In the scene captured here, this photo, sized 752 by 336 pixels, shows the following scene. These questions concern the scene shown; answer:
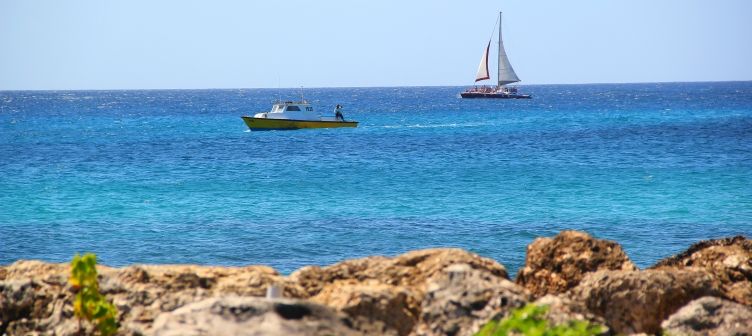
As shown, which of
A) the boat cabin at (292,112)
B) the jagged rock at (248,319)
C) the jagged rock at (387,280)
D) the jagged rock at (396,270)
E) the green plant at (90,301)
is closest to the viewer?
the jagged rock at (248,319)

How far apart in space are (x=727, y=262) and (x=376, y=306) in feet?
12.9

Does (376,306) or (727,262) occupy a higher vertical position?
(376,306)

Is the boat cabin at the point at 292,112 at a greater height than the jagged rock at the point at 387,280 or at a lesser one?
lesser

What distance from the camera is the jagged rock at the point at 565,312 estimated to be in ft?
22.4

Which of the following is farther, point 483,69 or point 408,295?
point 483,69

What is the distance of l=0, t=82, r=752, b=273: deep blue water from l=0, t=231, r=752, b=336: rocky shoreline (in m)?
12.6

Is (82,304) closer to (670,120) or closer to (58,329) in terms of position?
(58,329)

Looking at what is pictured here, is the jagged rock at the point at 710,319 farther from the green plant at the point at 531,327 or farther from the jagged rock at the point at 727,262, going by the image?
the green plant at the point at 531,327

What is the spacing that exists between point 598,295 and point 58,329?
4478mm

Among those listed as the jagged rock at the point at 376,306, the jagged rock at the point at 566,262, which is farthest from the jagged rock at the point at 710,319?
the jagged rock at the point at 376,306

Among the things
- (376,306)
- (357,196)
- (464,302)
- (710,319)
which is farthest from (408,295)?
(357,196)

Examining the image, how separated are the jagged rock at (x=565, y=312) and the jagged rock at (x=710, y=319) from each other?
822 millimetres

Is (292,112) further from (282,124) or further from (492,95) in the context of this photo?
(492,95)

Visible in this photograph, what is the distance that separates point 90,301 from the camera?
7238mm
